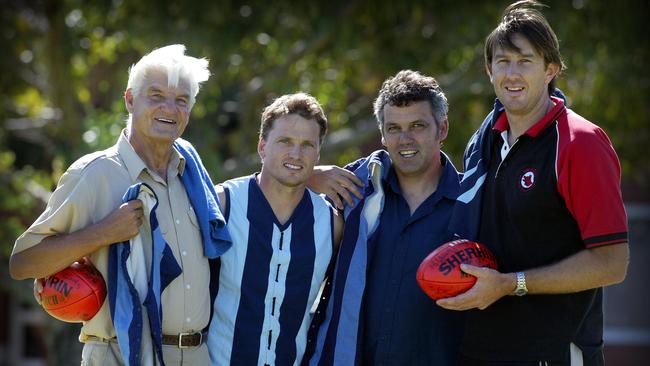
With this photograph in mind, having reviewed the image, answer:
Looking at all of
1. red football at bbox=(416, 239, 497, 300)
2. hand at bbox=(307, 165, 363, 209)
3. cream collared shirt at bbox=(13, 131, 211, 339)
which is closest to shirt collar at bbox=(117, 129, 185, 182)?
cream collared shirt at bbox=(13, 131, 211, 339)

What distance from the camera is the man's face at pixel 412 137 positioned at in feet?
15.1

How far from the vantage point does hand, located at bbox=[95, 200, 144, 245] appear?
3992 mm

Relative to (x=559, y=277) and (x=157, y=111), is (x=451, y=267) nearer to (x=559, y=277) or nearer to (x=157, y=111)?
(x=559, y=277)

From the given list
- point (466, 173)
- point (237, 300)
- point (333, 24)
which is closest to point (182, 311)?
point (237, 300)

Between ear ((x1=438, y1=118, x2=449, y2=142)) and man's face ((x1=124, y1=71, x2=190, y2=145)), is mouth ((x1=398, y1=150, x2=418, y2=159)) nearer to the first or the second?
ear ((x1=438, y1=118, x2=449, y2=142))

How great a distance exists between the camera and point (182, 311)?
14.0 ft

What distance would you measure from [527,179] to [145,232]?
1.68 metres

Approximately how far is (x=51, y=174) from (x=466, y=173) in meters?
7.75

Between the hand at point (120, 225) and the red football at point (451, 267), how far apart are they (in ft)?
4.07

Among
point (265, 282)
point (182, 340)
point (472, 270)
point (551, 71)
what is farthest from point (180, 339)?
point (551, 71)

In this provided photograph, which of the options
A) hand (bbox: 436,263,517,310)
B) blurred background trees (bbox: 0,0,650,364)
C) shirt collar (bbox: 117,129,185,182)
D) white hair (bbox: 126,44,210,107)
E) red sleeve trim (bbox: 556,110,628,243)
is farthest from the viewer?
blurred background trees (bbox: 0,0,650,364)

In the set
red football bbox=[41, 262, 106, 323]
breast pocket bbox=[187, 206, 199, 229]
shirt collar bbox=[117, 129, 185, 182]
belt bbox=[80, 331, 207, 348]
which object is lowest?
belt bbox=[80, 331, 207, 348]

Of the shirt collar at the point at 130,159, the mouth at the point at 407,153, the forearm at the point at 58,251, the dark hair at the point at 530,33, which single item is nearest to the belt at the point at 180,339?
the forearm at the point at 58,251

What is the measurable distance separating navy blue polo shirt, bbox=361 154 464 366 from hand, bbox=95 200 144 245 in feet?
3.87
